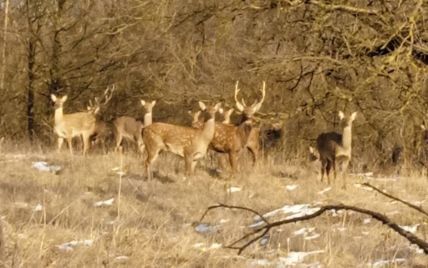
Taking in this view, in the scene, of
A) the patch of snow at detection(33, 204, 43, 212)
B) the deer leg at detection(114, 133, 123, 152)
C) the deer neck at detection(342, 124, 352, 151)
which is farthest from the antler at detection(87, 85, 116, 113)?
the patch of snow at detection(33, 204, 43, 212)

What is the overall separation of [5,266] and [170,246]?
1724 millimetres

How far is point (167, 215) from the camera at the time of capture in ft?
27.2

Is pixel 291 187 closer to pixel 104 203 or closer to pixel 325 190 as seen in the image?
pixel 325 190

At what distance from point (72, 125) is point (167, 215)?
10.1 meters

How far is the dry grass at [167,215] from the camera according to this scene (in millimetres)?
5066

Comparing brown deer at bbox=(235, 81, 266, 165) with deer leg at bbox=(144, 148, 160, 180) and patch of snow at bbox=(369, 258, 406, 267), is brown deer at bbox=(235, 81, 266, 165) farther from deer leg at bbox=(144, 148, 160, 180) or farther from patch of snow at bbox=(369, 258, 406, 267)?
patch of snow at bbox=(369, 258, 406, 267)

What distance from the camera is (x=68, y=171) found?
11797 mm

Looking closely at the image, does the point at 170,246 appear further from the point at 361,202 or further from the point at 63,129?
the point at 63,129

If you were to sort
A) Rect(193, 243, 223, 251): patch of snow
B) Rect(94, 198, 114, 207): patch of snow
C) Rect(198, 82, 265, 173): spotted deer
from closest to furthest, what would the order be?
Rect(193, 243, 223, 251): patch of snow → Rect(94, 198, 114, 207): patch of snow → Rect(198, 82, 265, 173): spotted deer

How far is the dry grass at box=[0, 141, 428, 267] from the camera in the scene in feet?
16.6

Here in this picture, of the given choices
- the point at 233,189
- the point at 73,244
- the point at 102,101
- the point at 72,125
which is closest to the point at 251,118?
the point at 233,189

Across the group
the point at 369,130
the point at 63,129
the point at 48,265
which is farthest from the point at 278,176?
the point at 48,265

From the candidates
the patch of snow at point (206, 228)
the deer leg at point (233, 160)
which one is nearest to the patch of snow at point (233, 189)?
the deer leg at point (233, 160)

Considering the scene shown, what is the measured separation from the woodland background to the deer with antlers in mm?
1579
